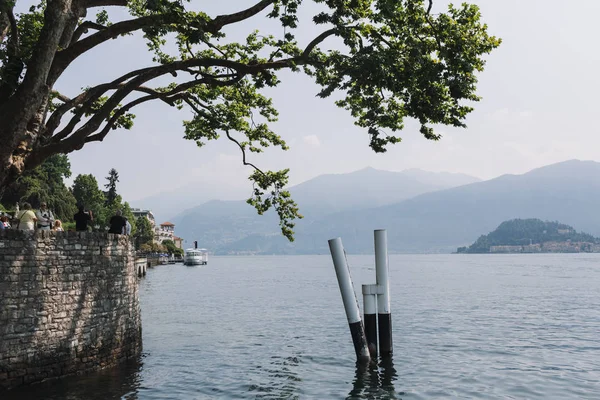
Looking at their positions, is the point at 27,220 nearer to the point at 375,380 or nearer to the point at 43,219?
the point at 43,219

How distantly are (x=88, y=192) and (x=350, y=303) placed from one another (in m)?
97.9

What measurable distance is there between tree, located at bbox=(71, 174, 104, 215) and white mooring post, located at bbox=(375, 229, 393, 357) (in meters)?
96.0

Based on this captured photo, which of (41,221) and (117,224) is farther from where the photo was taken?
(117,224)

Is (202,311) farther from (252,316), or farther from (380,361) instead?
(380,361)

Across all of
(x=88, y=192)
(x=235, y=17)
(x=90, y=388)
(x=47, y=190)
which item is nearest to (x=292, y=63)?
(x=235, y=17)

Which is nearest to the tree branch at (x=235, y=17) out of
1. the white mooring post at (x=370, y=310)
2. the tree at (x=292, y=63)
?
the tree at (x=292, y=63)

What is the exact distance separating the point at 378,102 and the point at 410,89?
2056 millimetres

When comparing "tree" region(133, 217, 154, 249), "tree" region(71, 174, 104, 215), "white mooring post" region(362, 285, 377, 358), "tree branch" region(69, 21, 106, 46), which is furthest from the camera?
"tree" region(133, 217, 154, 249)

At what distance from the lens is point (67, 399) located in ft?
48.0

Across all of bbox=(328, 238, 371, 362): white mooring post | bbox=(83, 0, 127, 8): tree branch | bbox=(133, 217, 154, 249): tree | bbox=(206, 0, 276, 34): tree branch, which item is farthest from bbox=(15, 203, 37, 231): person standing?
bbox=(133, 217, 154, 249): tree

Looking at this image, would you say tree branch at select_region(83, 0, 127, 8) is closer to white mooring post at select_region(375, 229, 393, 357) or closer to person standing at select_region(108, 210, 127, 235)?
person standing at select_region(108, 210, 127, 235)

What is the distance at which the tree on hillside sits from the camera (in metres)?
75.2

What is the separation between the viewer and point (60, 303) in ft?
50.8

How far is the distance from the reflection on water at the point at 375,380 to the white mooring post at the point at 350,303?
0.50 metres
